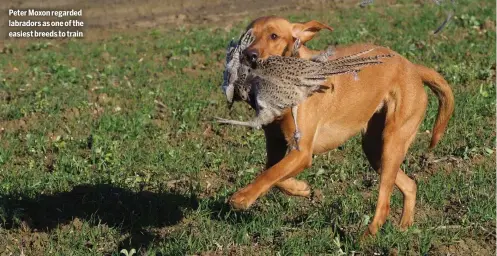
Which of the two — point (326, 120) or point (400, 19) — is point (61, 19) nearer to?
point (400, 19)

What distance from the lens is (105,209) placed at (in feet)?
19.7

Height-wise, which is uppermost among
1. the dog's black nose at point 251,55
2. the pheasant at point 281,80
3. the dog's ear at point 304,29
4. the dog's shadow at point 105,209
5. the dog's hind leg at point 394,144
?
the dog's ear at point 304,29

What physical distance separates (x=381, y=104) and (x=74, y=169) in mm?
2811

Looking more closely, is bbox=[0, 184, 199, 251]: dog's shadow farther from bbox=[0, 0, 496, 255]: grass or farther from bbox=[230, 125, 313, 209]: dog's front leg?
bbox=[230, 125, 313, 209]: dog's front leg

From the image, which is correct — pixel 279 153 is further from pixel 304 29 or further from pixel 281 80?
pixel 281 80

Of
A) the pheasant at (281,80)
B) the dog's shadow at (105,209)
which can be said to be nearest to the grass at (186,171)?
the dog's shadow at (105,209)

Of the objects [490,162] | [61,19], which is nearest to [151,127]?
[490,162]

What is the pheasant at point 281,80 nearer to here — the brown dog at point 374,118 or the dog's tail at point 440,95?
the brown dog at point 374,118

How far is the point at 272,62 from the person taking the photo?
448cm

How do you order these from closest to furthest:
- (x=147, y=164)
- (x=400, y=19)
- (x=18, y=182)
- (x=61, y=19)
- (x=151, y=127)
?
(x=18, y=182)
(x=147, y=164)
(x=151, y=127)
(x=400, y=19)
(x=61, y=19)

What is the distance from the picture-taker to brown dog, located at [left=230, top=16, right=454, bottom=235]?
5.30 meters

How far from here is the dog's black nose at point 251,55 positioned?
14.9 feet

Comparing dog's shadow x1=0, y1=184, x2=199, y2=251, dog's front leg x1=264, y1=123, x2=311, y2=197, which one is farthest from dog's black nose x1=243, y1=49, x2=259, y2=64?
dog's shadow x1=0, y1=184, x2=199, y2=251

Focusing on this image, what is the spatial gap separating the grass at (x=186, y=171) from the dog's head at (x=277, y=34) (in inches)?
48.6
